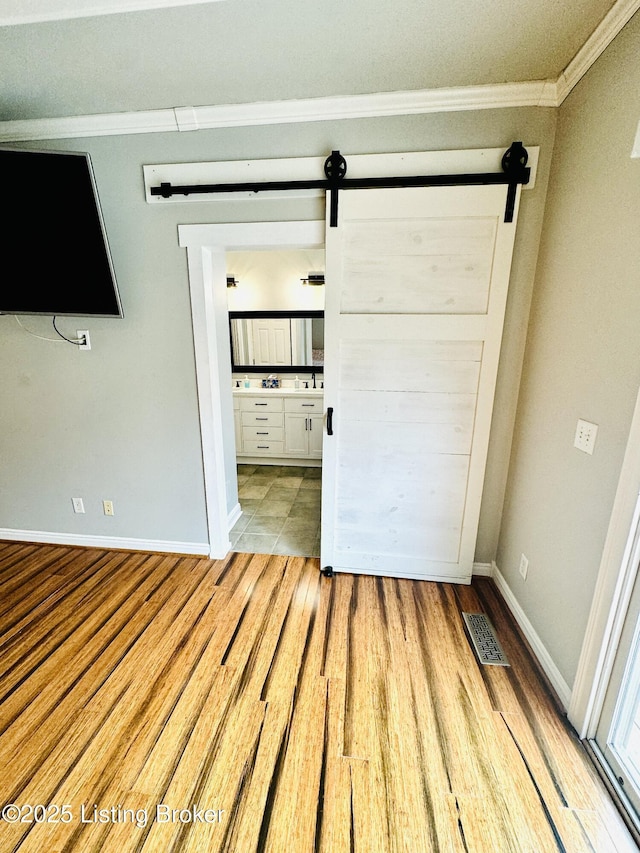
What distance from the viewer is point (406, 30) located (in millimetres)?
1319

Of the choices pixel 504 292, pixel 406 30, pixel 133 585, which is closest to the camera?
pixel 406 30

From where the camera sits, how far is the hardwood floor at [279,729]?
1.10 meters

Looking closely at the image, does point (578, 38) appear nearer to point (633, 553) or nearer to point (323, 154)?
point (323, 154)

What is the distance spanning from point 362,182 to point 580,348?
4.22 feet

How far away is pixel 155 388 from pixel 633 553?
7.98 feet

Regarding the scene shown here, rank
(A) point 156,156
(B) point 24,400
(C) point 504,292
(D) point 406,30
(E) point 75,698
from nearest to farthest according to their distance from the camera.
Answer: (D) point 406,30
(E) point 75,698
(C) point 504,292
(A) point 156,156
(B) point 24,400

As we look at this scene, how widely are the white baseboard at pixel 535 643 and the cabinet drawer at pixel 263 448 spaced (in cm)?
245

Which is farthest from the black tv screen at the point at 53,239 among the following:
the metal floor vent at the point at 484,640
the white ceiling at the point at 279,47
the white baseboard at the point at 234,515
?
the metal floor vent at the point at 484,640

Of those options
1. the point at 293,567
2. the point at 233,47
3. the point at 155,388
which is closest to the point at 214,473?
the point at 155,388

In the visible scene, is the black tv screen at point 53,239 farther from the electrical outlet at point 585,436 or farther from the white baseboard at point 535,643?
the white baseboard at point 535,643

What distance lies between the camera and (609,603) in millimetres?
1239

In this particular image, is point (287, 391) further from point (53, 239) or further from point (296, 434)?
point (53, 239)

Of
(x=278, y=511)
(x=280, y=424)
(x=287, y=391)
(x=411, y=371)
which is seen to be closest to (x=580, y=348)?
(x=411, y=371)

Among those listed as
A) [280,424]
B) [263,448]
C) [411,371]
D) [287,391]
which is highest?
[411,371]
